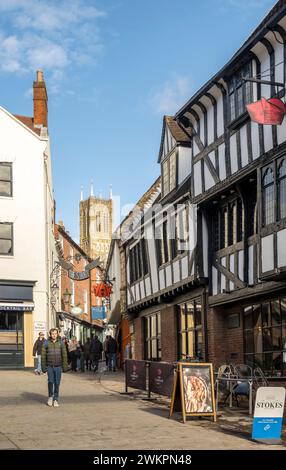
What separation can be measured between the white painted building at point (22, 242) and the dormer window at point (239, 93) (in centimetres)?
1579

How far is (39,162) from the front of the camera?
3256cm

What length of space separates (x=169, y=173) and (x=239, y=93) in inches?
261

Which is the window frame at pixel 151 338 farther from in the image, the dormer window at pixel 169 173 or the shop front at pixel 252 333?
the shop front at pixel 252 333

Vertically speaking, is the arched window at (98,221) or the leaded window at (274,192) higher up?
the arched window at (98,221)

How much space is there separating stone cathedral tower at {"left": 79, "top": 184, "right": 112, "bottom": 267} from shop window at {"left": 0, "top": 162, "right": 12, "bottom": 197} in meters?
87.1

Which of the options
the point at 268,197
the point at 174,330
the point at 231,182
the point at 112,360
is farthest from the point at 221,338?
the point at 112,360

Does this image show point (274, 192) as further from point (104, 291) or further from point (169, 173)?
point (104, 291)

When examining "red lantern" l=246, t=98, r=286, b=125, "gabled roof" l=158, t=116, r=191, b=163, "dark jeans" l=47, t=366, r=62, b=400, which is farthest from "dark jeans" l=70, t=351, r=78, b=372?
"red lantern" l=246, t=98, r=286, b=125

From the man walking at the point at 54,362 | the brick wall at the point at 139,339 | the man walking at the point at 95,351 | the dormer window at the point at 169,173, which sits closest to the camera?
the man walking at the point at 54,362

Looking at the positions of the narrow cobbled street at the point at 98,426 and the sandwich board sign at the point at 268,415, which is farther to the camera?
the sandwich board sign at the point at 268,415

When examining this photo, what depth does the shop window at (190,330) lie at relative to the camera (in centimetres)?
2147

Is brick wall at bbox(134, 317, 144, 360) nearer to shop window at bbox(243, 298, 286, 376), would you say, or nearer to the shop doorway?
the shop doorway

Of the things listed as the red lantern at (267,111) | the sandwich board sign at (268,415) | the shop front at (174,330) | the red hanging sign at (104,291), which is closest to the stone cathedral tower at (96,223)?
the red hanging sign at (104,291)

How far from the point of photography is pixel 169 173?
24.2m
